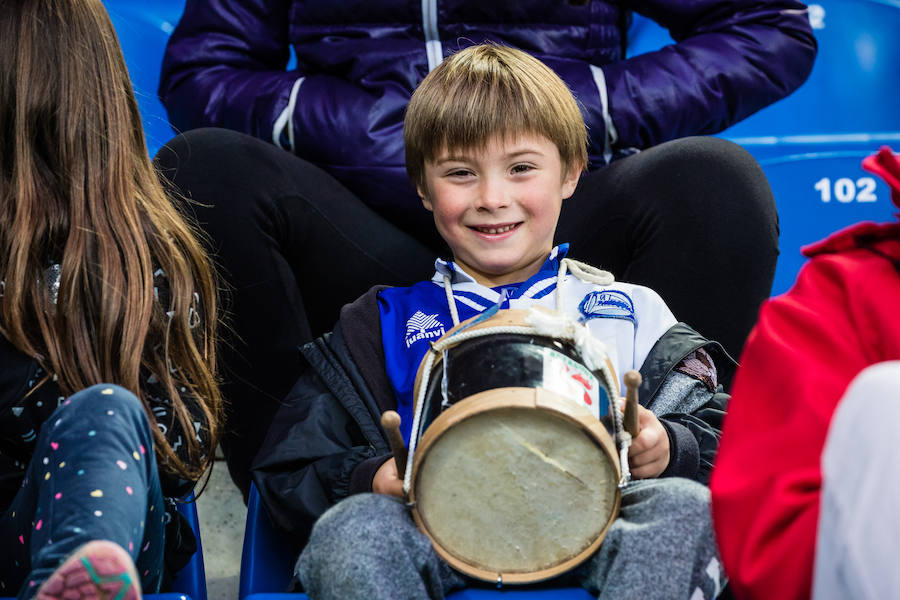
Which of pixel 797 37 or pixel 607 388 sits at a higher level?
pixel 797 37

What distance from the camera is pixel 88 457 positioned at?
3.61 ft

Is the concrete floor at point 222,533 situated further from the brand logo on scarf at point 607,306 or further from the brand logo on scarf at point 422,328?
the brand logo on scarf at point 607,306

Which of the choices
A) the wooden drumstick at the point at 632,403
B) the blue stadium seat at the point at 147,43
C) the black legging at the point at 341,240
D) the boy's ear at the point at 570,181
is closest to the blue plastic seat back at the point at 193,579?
the black legging at the point at 341,240

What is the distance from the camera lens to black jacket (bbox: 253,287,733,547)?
1.49 meters

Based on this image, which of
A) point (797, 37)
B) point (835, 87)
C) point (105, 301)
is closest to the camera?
point (105, 301)

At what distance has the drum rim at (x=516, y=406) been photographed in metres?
1.15

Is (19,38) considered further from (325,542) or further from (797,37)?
(797,37)

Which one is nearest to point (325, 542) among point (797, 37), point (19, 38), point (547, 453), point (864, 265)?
point (547, 453)

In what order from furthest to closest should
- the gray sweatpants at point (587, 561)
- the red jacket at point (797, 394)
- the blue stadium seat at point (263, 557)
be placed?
the blue stadium seat at point (263, 557) → the gray sweatpants at point (587, 561) → the red jacket at point (797, 394)

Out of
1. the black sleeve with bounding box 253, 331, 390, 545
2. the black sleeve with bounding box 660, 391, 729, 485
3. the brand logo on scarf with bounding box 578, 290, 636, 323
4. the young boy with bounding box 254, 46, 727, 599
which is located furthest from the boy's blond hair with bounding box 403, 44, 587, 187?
the black sleeve with bounding box 660, 391, 729, 485

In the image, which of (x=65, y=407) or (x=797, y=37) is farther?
(x=797, y=37)

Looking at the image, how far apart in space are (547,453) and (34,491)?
0.56m

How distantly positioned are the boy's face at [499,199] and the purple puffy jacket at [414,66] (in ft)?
0.71

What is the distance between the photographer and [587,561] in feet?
4.01
